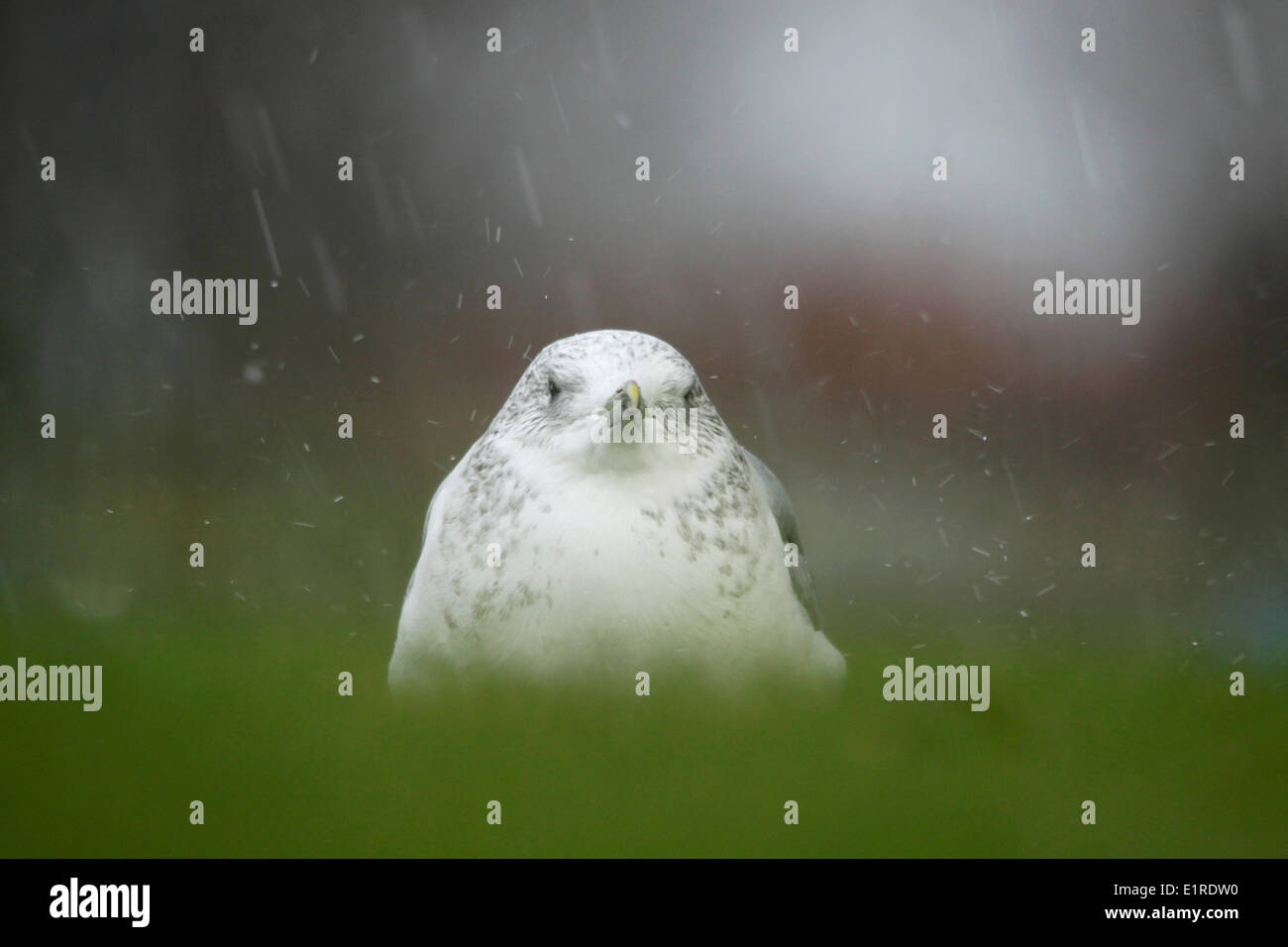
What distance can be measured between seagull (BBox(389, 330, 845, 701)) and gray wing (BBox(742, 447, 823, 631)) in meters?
0.16

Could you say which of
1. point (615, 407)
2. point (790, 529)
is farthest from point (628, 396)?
point (790, 529)

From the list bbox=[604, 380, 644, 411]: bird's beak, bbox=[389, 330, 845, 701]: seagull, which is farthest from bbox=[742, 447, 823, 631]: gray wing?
bbox=[604, 380, 644, 411]: bird's beak

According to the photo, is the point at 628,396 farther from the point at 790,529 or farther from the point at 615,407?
the point at 790,529

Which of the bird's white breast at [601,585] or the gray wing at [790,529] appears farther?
the gray wing at [790,529]

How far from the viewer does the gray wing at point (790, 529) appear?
2.00 meters

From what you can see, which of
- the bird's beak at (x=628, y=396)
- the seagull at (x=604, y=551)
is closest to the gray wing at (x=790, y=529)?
the seagull at (x=604, y=551)

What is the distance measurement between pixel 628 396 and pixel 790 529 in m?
0.62

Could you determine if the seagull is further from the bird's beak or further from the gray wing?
the gray wing

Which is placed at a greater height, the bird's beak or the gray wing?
the bird's beak

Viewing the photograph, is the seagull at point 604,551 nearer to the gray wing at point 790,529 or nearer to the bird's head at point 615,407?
the bird's head at point 615,407

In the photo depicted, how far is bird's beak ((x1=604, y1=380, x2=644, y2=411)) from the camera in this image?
5.28 feet

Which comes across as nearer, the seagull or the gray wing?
the seagull

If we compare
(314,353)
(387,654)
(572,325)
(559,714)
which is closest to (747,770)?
(559,714)

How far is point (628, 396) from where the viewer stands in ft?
5.34
